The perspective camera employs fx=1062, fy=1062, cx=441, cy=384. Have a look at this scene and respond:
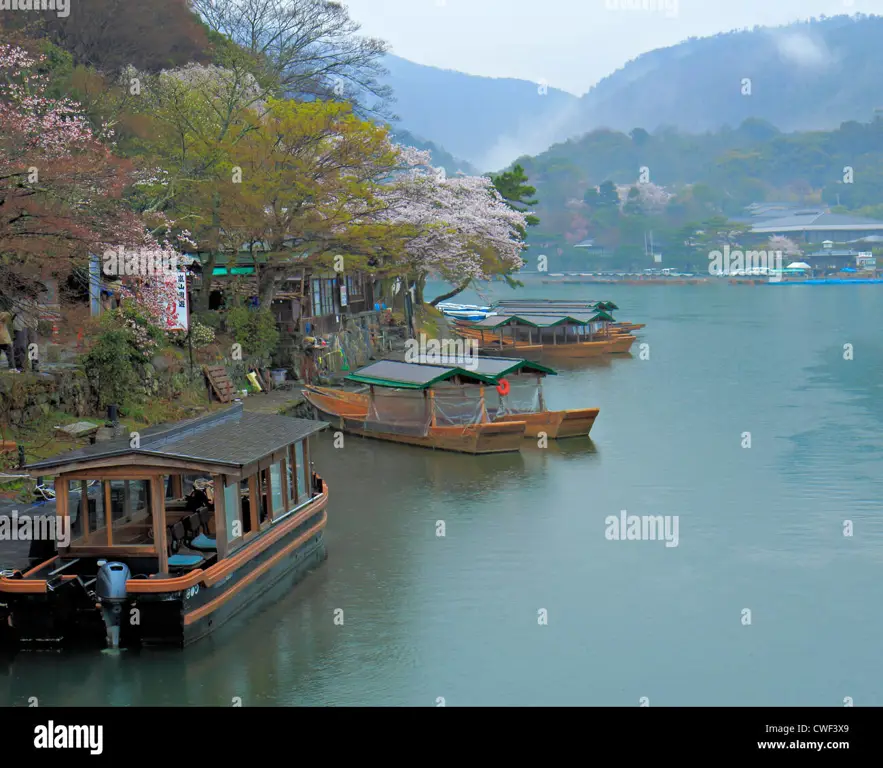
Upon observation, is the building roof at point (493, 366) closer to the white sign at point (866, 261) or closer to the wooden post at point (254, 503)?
the wooden post at point (254, 503)

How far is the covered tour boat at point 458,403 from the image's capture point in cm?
3366

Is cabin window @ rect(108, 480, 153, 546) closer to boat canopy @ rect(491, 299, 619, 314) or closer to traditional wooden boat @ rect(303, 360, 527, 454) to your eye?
traditional wooden boat @ rect(303, 360, 527, 454)

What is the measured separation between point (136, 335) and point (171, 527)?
13.3m

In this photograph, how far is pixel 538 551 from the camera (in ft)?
77.2

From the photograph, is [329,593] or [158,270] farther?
[158,270]

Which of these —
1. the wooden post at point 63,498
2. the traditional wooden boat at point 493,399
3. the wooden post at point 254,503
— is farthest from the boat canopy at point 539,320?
the wooden post at point 63,498

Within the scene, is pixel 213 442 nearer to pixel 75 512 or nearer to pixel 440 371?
pixel 75 512

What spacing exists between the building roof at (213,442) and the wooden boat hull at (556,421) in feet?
45.5

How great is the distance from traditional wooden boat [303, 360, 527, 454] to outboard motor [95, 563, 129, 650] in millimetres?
17370

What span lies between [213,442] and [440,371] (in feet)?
50.5

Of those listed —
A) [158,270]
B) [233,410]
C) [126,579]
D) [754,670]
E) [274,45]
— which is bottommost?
[754,670]

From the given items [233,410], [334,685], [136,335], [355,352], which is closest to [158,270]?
[136,335]

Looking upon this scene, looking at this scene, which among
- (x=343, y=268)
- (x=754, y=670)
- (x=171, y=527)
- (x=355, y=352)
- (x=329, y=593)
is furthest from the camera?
(x=355, y=352)

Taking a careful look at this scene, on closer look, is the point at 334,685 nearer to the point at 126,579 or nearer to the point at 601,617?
the point at 126,579
